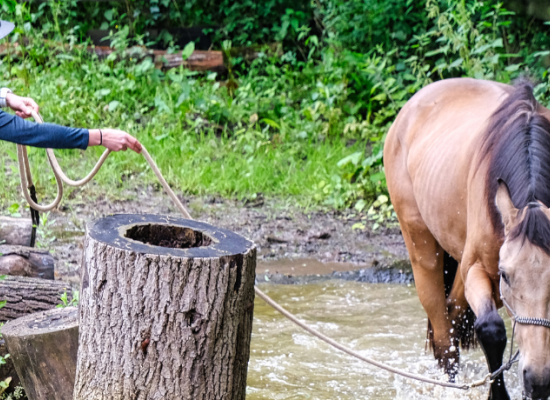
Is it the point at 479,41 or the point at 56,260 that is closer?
the point at 56,260

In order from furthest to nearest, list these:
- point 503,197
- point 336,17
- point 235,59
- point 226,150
A: point 235,59 → point 336,17 → point 226,150 → point 503,197

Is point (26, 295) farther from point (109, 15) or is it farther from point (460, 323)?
point (109, 15)

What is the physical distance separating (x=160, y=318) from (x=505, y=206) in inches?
58.0

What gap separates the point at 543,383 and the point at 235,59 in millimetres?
8224

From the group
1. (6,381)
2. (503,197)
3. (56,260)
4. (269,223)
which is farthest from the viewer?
(269,223)

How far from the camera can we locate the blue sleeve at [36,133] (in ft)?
8.36

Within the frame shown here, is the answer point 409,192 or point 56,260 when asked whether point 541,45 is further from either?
point 56,260

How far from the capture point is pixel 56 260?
16.5ft

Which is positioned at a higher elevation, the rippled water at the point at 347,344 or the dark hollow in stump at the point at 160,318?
the dark hollow in stump at the point at 160,318

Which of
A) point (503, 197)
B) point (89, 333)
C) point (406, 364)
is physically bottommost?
point (406, 364)

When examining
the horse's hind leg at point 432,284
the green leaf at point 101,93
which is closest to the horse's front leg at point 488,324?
the horse's hind leg at point 432,284

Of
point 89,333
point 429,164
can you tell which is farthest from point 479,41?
point 89,333

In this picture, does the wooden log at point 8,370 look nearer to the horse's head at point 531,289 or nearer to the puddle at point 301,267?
the horse's head at point 531,289

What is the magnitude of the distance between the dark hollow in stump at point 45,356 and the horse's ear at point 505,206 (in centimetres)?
184
